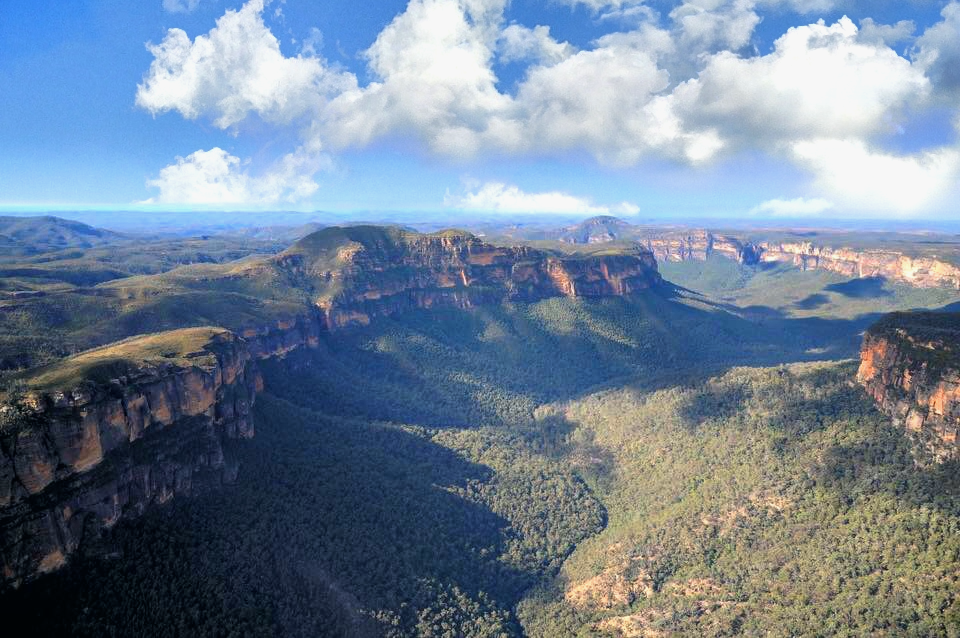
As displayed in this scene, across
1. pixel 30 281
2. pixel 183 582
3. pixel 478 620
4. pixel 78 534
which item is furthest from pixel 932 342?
pixel 30 281

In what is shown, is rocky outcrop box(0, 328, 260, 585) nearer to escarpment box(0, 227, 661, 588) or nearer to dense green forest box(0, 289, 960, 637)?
Result: escarpment box(0, 227, 661, 588)

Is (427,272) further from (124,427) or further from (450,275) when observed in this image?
(124,427)

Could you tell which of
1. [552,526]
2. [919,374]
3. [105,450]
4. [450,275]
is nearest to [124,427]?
[105,450]

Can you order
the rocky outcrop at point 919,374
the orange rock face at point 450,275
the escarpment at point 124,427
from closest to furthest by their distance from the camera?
the escarpment at point 124,427 < the rocky outcrop at point 919,374 < the orange rock face at point 450,275

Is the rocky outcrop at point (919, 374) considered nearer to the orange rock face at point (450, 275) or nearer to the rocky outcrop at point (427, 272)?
the orange rock face at point (450, 275)

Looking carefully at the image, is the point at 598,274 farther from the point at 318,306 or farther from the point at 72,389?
the point at 72,389

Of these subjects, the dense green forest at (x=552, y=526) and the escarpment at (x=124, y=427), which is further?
the dense green forest at (x=552, y=526)

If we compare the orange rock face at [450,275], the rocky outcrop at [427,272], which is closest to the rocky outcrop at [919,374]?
the orange rock face at [450,275]
